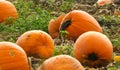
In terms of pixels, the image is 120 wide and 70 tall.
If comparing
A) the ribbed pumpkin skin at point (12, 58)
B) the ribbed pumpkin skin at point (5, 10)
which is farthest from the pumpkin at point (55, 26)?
the ribbed pumpkin skin at point (12, 58)

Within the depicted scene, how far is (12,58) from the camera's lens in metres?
4.38

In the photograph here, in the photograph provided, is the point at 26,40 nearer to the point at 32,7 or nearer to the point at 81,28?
the point at 81,28

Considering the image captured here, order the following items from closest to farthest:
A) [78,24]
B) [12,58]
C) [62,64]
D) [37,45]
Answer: [62,64] < [12,58] < [37,45] < [78,24]

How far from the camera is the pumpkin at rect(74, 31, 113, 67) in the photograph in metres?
4.82

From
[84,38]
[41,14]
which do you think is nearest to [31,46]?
[84,38]

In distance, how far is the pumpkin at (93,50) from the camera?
482 centimetres

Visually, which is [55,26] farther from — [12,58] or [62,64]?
[62,64]

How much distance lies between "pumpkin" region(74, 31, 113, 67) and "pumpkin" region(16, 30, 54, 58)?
308 mm

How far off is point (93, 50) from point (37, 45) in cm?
60

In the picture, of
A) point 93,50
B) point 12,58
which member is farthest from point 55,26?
point 12,58

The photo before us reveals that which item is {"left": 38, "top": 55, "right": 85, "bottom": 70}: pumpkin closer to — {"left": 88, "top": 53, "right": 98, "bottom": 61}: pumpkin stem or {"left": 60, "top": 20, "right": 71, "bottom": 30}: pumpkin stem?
{"left": 88, "top": 53, "right": 98, "bottom": 61}: pumpkin stem

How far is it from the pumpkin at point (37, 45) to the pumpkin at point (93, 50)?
308 millimetres

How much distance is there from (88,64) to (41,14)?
3.40 meters

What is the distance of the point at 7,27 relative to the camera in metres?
6.84
